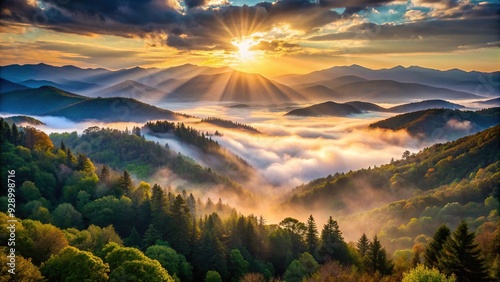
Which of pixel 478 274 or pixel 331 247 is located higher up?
pixel 478 274

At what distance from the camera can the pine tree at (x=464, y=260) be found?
1762 inches

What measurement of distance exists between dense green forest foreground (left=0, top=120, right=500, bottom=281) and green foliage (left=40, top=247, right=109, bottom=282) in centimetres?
11

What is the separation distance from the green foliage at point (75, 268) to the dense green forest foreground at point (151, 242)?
0.11 metres

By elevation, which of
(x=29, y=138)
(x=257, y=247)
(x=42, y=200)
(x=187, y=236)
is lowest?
(x=257, y=247)

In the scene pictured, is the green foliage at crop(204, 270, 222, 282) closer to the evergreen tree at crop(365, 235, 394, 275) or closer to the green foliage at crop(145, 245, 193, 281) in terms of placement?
the green foliage at crop(145, 245, 193, 281)

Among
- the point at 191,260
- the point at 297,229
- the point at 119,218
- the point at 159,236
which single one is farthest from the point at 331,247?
the point at 119,218

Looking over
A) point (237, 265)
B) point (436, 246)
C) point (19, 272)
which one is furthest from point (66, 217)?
point (436, 246)

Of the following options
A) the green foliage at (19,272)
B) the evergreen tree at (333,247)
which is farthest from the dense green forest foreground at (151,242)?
the evergreen tree at (333,247)

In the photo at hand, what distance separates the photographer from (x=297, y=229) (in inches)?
3514

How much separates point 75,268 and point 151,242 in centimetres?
2901

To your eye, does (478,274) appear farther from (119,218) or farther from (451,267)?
(119,218)

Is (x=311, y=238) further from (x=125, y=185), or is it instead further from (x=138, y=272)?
(x=138, y=272)

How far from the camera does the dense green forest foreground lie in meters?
44.3

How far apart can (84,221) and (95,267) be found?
36.7m
